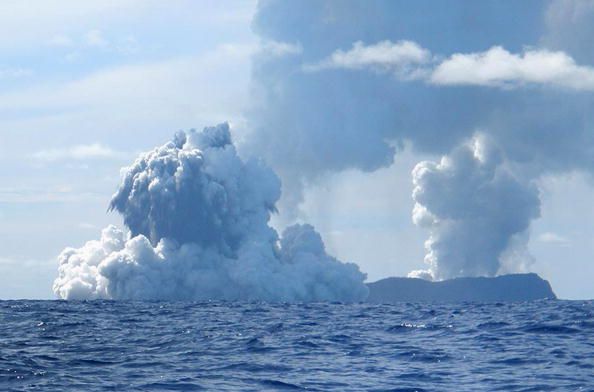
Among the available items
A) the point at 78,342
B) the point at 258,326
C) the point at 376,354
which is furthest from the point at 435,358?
the point at 258,326

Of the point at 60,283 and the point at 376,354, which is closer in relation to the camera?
the point at 376,354

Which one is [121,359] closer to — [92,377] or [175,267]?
[92,377]

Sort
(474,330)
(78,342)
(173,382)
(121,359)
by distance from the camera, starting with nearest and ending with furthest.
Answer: (173,382), (121,359), (78,342), (474,330)

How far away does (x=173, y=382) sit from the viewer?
24.8m

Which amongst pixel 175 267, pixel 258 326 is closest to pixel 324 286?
pixel 175 267

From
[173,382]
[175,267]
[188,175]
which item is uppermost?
[188,175]

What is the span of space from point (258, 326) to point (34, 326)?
38.7 feet

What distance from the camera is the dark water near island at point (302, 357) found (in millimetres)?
24812

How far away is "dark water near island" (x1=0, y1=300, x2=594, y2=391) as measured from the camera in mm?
24812

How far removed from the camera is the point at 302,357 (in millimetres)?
31109

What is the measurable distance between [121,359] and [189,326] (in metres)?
17.3

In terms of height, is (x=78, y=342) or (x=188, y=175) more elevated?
(x=188, y=175)

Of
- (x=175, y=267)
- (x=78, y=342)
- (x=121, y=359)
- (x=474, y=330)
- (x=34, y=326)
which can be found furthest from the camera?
(x=175, y=267)

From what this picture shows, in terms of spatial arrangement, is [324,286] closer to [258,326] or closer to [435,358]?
[258,326]
